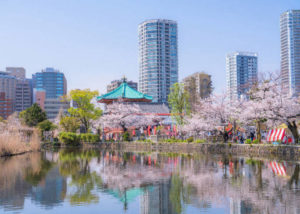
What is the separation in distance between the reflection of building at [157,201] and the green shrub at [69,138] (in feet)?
138

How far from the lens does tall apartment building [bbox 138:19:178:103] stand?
143 m

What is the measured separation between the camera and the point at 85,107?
6338 centimetres

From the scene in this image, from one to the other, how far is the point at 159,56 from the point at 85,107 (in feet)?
273

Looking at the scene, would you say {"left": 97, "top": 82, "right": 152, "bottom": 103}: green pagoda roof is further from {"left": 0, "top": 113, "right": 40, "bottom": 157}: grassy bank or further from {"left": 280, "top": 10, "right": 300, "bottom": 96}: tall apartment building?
{"left": 280, "top": 10, "right": 300, "bottom": 96}: tall apartment building

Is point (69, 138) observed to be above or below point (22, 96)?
below

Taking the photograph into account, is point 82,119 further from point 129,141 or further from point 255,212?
point 255,212

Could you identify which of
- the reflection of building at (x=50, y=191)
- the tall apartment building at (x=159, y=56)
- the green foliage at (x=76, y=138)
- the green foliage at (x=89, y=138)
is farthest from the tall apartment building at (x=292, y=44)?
the reflection of building at (x=50, y=191)

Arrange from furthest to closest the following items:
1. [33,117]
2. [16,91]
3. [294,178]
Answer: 1. [16,91]
2. [33,117]
3. [294,178]

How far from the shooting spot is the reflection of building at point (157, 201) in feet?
38.2

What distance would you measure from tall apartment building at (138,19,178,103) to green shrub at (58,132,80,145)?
287ft

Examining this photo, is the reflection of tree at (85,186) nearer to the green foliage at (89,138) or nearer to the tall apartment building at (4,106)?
the green foliage at (89,138)

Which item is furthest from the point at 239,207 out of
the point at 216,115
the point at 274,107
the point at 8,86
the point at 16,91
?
the point at 16,91

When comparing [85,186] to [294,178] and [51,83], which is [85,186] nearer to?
[294,178]

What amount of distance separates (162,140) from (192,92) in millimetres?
50596
